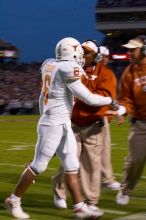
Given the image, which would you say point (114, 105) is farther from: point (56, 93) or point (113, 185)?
point (113, 185)

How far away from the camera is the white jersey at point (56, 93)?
619cm

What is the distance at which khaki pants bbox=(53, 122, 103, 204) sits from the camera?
6.61 meters

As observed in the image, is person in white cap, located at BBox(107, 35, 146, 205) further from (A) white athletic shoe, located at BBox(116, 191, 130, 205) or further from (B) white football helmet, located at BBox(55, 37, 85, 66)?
(B) white football helmet, located at BBox(55, 37, 85, 66)

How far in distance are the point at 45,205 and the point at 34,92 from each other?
34161 mm

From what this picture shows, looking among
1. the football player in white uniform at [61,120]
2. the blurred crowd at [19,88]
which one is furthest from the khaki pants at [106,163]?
the blurred crowd at [19,88]

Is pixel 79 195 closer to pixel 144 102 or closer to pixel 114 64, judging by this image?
pixel 144 102

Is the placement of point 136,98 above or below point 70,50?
below

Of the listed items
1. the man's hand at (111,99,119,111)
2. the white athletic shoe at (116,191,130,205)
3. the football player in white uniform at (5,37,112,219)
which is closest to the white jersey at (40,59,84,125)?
the football player in white uniform at (5,37,112,219)

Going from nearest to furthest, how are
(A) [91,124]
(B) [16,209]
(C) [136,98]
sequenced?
(B) [16,209] < (A) [91,124] < (C) [136,98]

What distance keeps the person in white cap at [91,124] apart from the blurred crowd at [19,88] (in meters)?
23.4

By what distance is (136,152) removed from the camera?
6.96 m

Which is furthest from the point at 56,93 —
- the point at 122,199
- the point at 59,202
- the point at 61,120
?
the point at 122,199

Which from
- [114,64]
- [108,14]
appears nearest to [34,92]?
[114,64]

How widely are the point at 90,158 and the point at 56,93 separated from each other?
0.83 m
